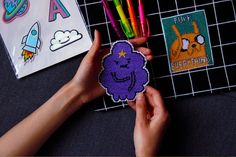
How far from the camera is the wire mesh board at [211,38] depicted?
0.83 metres

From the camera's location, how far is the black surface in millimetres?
850

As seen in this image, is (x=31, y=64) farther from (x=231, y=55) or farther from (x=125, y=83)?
(x=231, y=55)

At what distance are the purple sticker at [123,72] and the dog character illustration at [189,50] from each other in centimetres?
9

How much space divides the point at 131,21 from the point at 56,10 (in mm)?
197

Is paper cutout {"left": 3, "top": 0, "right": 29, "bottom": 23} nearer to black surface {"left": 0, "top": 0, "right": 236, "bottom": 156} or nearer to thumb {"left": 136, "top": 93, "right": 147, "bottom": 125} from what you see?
black surface {"left": 0, "top": 0, "right": 236, "bottom": 156}

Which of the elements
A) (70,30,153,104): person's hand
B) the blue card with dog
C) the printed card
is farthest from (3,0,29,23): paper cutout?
the blue card with dog

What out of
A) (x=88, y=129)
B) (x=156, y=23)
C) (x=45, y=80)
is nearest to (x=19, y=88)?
(x=45, y=80)

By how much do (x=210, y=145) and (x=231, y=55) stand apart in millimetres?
229

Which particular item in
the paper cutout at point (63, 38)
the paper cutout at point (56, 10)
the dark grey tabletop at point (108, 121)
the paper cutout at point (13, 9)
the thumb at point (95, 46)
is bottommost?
the dark grey tabletop at point (108, 121)

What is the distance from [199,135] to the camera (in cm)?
86

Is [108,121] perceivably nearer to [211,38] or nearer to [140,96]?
[140,96]

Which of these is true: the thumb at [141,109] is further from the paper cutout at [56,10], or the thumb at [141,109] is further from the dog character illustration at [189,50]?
the paper cutout at [56,10]

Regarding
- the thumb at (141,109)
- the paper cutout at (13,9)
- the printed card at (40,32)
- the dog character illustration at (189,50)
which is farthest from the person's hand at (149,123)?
the paper cutout at (13,9)

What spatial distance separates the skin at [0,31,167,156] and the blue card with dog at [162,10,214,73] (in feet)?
0.22
